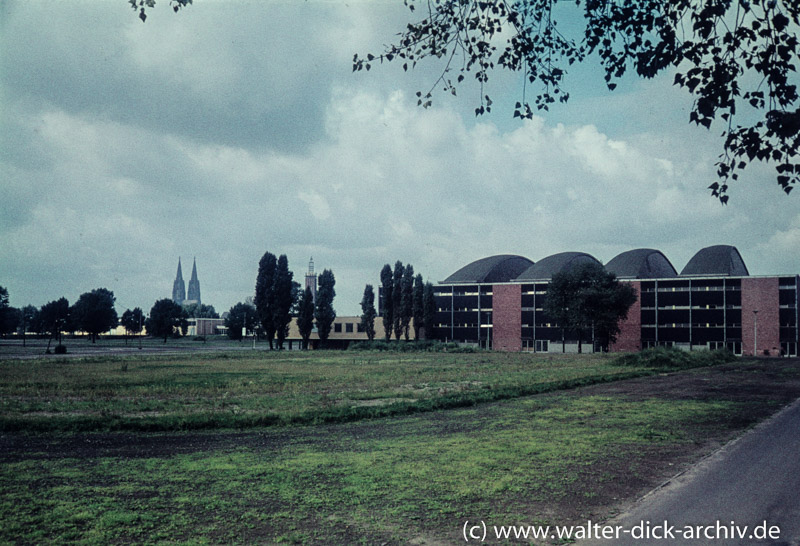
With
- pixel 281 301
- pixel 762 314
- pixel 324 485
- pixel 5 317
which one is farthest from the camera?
pixel 5 317

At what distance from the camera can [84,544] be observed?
709 centimetres

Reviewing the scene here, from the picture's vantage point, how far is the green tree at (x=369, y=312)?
101 m

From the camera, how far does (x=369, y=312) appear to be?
101750 mm

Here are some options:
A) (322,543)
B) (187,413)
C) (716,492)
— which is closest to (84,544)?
(322,543)

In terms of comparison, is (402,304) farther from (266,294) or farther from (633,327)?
(633,327)

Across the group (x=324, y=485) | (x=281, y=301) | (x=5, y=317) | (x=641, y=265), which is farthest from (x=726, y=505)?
(x=5, y=317)

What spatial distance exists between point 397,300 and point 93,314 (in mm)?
80912

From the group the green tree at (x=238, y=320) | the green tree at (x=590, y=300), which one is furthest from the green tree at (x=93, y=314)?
the green tree at (x=590, y=300)

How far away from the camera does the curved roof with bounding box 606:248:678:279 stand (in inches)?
3602

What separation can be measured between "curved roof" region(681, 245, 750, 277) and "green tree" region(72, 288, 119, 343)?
409 feet

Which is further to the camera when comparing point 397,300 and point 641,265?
point 397,300

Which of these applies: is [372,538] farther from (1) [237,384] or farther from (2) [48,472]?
(1) [237,384]

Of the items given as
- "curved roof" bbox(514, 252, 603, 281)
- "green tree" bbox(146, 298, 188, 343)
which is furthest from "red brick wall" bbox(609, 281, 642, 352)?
"green tree" bbox(146, 298, 188, 343)

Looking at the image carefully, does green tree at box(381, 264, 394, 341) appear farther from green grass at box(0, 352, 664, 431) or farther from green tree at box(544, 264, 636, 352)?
green grass at box(0, 352, 664, 431)
